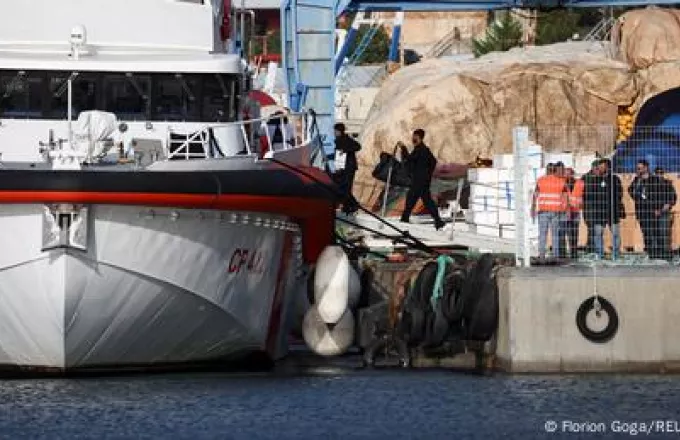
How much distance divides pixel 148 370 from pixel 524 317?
3680 mm

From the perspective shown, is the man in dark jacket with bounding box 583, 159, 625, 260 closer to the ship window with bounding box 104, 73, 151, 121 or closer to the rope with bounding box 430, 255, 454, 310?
the rope with bounding box 430, 255, 454, 310

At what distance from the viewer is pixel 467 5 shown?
32844 mm

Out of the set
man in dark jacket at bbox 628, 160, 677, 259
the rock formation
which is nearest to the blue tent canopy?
man in dark jacket at bbox 628, 160, 677, 259

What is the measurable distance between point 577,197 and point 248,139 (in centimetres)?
358

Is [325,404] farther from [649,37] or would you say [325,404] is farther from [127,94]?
[649,37]

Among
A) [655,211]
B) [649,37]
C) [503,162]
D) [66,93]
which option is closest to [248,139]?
[66,93]

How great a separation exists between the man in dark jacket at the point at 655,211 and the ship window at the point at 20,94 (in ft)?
21.0

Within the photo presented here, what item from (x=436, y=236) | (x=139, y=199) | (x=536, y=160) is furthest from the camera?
(x=536, y=160)

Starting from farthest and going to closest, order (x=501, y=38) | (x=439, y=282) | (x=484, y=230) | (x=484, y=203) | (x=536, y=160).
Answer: (x=501, y=38)
(x=484, y=203)
(x=484, y=230)
(x=536, y=160)
(x=439, y=282)

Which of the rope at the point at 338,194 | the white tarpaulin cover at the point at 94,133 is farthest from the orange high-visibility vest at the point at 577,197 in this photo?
the white tarpaulin cover at the point at 94,133

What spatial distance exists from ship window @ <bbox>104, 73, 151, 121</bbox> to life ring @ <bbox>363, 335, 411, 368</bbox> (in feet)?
11.6

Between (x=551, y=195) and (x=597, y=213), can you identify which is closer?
(x=597, y=213)

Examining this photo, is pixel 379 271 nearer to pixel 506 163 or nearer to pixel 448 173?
pixel 506 163

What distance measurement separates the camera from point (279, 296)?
21141 millimetres
